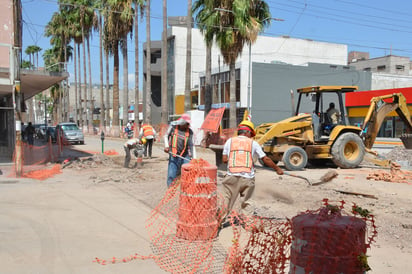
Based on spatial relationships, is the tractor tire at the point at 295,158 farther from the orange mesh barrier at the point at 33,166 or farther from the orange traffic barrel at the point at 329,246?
the orange traffic barrel at the point at 329,246

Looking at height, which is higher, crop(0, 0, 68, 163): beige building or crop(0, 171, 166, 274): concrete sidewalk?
crop(0, 0, 68, 163): beige building

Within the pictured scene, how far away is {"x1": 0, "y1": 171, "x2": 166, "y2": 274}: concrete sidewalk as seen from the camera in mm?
4434

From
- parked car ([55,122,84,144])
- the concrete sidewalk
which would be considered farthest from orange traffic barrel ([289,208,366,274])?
parked car ([55,122,84,144])

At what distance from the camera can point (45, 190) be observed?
916 centimetres

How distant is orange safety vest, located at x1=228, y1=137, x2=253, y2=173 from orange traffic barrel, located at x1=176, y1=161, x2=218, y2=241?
42 centimetres

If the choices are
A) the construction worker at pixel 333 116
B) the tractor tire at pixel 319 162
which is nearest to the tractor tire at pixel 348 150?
the construction worker at pixel 333 116

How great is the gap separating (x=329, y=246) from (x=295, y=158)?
1013 cm

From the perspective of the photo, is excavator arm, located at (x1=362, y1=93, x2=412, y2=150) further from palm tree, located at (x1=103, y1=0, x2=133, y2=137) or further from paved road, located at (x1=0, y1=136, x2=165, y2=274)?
palm tree, located at (x1=103, y1=0, x2=133, y2=137)

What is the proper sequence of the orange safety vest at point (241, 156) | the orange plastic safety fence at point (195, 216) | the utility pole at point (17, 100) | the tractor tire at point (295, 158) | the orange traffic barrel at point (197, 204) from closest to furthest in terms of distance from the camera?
the orange plastic safety fence at point (195, 216) → the orange traffic barrel at point (197, 204) → the orange safety vest at point (241, 156) → the utility pole at point (17, 100) → the tractor tire at point (295, 158)

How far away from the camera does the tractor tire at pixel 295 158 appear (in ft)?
40.3

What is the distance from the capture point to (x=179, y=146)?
7.39 metres

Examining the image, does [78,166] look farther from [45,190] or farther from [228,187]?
[228,187]

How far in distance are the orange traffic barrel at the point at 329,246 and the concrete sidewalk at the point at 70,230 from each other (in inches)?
83.5

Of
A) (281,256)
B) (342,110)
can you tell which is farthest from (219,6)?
(281,256)
